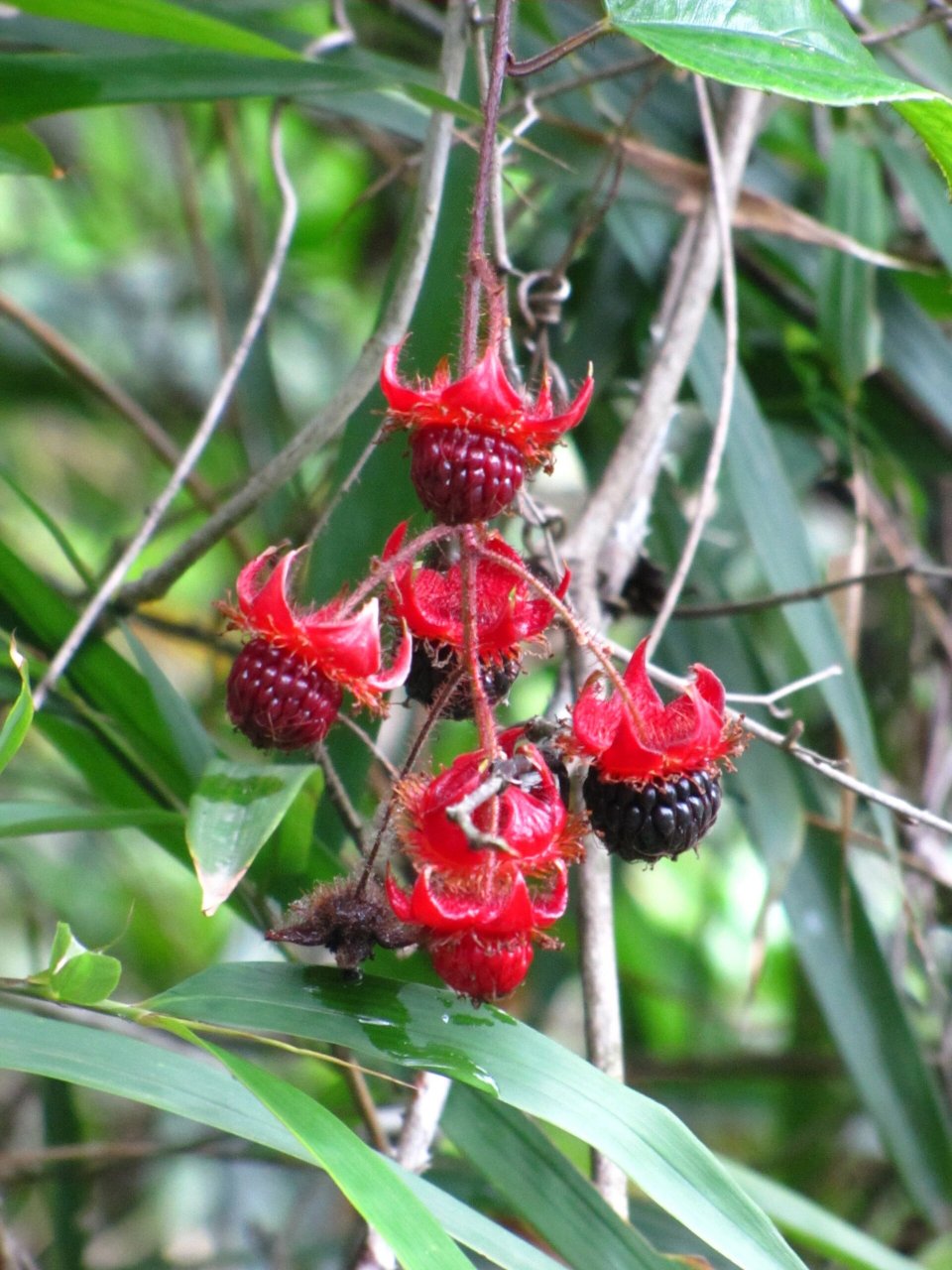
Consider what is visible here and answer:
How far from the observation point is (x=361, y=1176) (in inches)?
22.2

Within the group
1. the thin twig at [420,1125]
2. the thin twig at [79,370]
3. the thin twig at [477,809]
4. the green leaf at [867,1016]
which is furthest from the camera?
the thin twig at [79,370]

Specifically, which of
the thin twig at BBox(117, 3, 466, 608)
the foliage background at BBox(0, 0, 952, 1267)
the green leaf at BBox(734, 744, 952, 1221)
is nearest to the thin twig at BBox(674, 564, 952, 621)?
the foliage background at BBox(0, 0, 952, 1267)

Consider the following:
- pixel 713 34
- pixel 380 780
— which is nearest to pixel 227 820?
pixel 713 34

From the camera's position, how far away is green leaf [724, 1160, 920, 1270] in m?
1.03

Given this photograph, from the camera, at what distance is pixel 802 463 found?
59.1 inches

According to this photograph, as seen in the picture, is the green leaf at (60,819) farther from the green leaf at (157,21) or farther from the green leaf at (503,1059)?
the green leaf at (157,21)

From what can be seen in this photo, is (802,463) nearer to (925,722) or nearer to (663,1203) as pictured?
(925,722)

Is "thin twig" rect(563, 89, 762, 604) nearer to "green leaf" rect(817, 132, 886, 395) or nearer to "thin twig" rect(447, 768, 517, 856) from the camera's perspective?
"green leaf" rect(817, 132, 886, 395)

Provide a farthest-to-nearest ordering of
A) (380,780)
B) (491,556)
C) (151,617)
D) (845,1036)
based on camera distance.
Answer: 1. (151,617)
2. (380,780)
3. (845,1036)
4. (491,556)

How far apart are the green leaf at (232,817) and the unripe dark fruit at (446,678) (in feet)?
0.28

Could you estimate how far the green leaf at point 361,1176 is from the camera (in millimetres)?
540

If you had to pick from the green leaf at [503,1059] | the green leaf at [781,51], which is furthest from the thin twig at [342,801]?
the green leaf at [781,51]

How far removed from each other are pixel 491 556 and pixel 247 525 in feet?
4.58

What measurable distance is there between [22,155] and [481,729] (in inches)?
24.9
